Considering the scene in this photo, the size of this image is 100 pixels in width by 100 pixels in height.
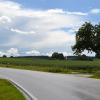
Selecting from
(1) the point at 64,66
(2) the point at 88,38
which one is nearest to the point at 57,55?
(1) the point at 64,66

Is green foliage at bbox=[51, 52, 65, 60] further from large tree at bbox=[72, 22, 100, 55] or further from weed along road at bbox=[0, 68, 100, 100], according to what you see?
weed along road at bbox=[0, 68, 100, 100]

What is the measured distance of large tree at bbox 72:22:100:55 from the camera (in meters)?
85.0

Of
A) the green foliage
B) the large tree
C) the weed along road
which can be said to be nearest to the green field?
the large tree

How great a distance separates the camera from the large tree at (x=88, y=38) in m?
85.0

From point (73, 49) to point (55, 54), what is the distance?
10148cm

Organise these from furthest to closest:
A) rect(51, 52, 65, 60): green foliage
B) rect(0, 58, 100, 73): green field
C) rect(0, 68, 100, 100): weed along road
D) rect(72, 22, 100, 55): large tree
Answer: rect(51, 52, 65, 60): green foliage → rect(72, 22, 100, 55): large tree → rect(0, 58, 100, 73): green field → rect(0, 68, 100, 100): weed along road

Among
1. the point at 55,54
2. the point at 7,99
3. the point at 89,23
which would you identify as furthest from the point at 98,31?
the point at 55,54

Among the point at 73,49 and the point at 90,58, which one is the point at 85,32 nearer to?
the point at 73,49

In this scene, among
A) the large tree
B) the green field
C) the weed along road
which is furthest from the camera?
the large tree

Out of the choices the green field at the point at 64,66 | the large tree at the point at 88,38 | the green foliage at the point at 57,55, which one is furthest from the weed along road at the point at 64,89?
the green foliage at the point at 57,55

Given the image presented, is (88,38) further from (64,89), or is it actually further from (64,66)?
(64,89)

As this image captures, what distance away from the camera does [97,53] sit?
87.3m

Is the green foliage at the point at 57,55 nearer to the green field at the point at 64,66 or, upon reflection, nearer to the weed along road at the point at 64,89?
the green field at the point at 64,66

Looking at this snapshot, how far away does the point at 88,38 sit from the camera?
280 ft
